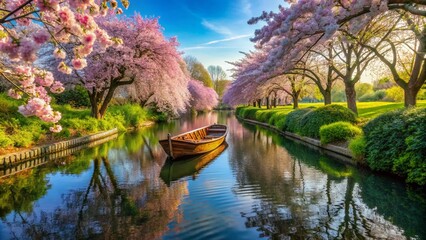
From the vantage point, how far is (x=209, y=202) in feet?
22.9

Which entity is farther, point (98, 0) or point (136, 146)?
point (98, 0)

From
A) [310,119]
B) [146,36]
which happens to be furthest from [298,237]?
[146,36]

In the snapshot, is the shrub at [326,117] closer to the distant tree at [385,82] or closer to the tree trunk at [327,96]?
the tree trunk at [327,96]

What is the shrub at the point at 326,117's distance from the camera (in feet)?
49.6

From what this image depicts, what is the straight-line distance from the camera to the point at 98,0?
17.9 meters

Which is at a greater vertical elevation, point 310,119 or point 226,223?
point 310,119

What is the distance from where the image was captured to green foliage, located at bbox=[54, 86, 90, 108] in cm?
2895

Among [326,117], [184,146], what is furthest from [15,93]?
[326,117]

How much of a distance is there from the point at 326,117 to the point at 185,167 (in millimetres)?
8348

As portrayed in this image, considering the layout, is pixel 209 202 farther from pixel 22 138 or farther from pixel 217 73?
pixel 217 73

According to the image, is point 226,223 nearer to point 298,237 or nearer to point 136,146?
point 298,237

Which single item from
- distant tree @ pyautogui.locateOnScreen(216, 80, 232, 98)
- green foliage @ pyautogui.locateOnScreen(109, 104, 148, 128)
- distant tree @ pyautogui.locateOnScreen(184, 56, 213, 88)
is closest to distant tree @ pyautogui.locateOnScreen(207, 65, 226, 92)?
distant tree @ pyautogui.locateOnScreen(216, 80, 232, 98)

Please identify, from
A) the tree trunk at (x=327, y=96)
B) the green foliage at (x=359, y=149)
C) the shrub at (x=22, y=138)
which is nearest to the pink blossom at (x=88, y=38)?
the green foliage at (x=359, y=149)

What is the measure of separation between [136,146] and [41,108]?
12090 mm
